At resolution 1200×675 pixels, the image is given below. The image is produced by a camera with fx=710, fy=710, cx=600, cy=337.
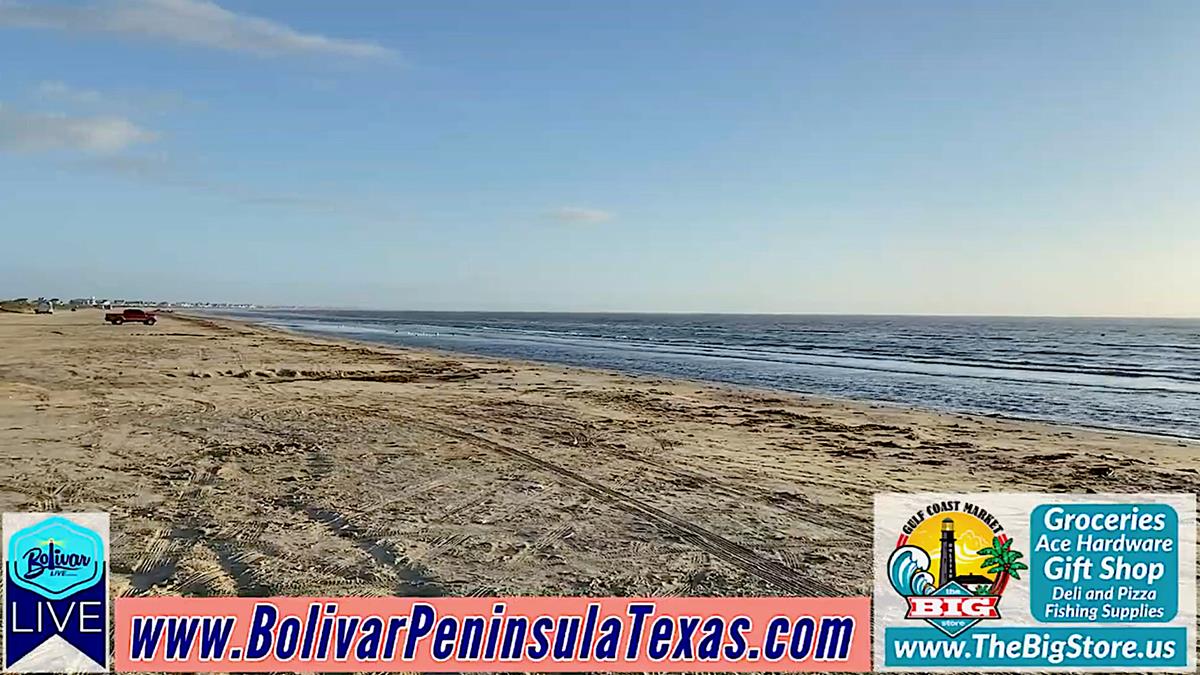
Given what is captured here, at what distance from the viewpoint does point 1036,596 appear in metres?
5.12

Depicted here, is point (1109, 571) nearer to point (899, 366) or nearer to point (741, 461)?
point (741, 461)

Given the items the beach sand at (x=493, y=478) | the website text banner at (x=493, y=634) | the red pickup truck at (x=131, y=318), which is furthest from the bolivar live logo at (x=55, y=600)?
the red pickup truck at (x=131, y=318)

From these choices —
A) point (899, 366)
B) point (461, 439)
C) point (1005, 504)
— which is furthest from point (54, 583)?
point (899, 366)

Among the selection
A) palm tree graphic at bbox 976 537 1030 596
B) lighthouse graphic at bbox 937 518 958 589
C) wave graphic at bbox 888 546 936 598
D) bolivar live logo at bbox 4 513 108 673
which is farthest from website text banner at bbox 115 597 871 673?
palm tree graphic at bbox 976 537 1030 596

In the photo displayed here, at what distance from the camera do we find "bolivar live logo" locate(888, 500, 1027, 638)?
4889mm

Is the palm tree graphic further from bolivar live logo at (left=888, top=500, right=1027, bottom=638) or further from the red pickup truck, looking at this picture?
the red pickup truck

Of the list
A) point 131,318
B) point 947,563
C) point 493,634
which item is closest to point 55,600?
point 493,634

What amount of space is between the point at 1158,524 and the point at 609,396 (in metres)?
13.0

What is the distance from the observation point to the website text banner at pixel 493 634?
4.23 m

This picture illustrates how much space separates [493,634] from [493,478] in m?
4.11

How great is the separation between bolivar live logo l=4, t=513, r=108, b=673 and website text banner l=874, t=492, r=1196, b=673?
479 cm

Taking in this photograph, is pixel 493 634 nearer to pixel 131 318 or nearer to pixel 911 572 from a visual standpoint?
pixel 911 572

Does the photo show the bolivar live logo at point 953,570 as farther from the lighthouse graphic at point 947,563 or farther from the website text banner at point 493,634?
the website text banner at point 493,634

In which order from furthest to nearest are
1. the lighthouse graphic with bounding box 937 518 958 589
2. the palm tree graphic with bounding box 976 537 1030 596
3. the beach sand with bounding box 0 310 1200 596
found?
1. the beach sand with bounding box 0 310 1200 596
2. the palm tree graphic with bounding box 976 537 1030 596
3. the lighthouse graphic with bounding box 937 518 958 589
